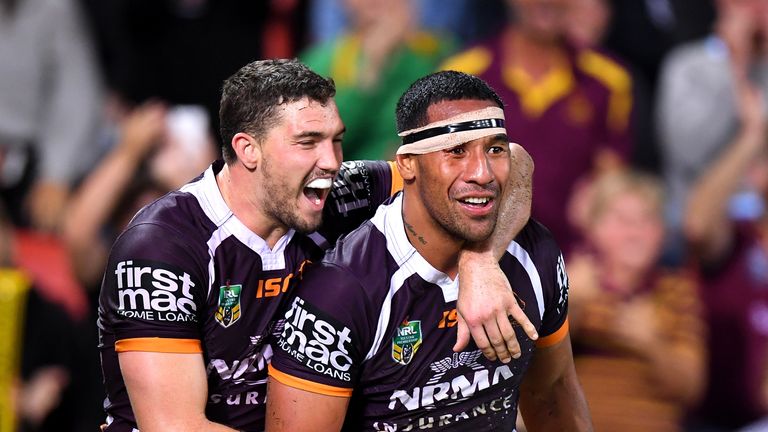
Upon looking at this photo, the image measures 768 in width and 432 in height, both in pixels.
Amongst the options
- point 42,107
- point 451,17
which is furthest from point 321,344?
point 42,107

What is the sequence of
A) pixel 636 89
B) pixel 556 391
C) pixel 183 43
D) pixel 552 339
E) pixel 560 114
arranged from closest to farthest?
pixel 552 339, pixel 556 391, pixel 560 114, pixel 636 89, pixel 183 43

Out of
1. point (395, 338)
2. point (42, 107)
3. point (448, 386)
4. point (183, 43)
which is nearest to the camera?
point (395, 338)

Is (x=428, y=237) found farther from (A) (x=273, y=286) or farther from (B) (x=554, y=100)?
(B) (x=554, y=100)

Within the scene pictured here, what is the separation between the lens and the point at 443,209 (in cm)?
428

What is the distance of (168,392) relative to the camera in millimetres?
4324

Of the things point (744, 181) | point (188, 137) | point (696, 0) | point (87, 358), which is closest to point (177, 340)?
point (87, 358)

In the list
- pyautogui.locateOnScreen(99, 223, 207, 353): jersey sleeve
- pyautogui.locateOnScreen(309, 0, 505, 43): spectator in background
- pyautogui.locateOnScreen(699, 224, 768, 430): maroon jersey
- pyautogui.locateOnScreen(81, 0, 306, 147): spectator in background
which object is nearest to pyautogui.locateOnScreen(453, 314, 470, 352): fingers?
pyautogui.locateOnScreen(99, 223, 207, 353): jersey sleeve

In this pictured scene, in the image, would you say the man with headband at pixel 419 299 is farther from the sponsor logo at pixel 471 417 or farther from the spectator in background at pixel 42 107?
the spectator in background at pixel 42 107

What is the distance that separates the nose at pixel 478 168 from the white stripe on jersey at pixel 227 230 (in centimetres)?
73

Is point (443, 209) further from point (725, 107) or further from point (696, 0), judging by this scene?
point (696, 0)

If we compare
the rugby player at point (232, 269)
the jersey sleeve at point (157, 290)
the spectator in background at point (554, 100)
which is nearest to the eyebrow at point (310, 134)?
the rugby player at point (232, 269)

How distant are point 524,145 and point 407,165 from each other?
3255 mm

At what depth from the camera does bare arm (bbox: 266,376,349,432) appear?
165 inches

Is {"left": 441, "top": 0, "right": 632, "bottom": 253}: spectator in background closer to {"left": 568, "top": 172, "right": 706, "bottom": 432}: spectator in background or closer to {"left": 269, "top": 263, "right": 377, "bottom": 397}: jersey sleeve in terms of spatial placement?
{"left": 568, "top": 172, "right": 706, "bottom": 432}: spectator in background
